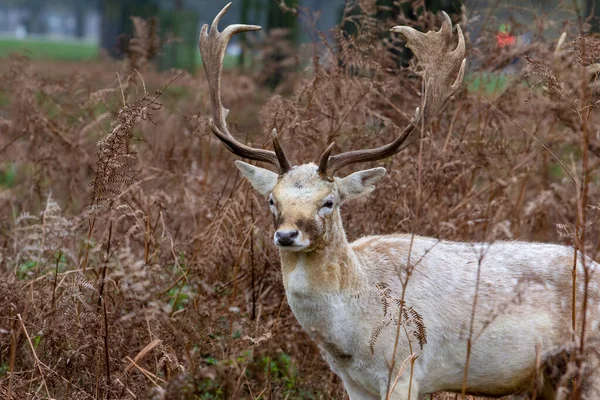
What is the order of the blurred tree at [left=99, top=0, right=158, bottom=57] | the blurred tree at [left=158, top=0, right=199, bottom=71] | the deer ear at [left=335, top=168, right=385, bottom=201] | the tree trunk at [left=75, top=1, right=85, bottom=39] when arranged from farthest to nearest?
the tree trunk at [left=75, top=1, right=85, bottom=39]
the blurred tree at [left=99, top=0, right=158, bottom=57]
the blurred tree at [left=158, top=0, right=199, bottom=71]
the deer ear at [left=335, top=168, right=385, bottom=201]

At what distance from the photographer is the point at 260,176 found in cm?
582

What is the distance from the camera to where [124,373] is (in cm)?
507

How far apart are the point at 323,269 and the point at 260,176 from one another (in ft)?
2.63

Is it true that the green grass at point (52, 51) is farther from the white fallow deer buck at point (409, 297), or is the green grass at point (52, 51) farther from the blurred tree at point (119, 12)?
the white fallow deer buck at point (409, 297)

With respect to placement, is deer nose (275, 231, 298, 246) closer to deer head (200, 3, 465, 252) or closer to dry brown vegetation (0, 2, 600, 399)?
deer head (200, 3, 465, 252)

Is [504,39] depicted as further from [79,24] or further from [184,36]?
[79,24]

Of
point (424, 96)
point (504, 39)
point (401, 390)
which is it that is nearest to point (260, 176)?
point (424, 96)

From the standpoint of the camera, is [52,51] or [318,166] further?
[52,51]

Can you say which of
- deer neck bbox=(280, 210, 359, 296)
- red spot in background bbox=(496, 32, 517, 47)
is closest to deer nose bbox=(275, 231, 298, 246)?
deer neck bbox=(280, 210, 359, 296)

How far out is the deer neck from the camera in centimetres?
539

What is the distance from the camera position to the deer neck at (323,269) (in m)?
5.39

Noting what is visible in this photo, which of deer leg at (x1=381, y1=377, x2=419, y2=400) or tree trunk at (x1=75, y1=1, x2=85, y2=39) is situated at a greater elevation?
deer leg at (x1=381, y1=377, x2=419, y2=400)

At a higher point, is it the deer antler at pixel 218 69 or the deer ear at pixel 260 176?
the deer antler at pixel 218 69

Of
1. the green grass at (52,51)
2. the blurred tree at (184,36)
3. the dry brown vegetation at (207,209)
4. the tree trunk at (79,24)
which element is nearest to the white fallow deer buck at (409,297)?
the dry brown vegetation at (207,209)
